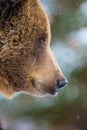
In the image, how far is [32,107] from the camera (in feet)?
25.4

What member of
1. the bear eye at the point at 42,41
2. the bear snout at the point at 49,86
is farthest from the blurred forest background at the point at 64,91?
the bear eye at the point at 42,41

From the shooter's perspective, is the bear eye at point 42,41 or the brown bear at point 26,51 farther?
the bear eye at point 42,41

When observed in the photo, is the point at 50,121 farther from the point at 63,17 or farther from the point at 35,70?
the point at 35,70

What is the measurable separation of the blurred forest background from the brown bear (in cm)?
447

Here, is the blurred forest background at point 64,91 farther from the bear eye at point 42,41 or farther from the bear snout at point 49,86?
the bear eye at point 42,41

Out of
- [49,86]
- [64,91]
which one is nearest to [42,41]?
[49,86]

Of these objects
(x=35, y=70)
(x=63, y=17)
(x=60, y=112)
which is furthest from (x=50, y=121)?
(x=35, y=70)

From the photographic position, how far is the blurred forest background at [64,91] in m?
7.73

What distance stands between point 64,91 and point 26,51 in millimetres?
5290

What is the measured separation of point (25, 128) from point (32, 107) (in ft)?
1.03

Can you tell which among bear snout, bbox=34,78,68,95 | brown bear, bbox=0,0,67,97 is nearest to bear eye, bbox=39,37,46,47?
brown bear, bbox=0,0,67,97

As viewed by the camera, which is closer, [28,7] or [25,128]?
[28,7]

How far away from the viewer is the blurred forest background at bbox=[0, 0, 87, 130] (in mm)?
7727

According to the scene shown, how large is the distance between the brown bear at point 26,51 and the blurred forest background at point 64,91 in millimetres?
4470
